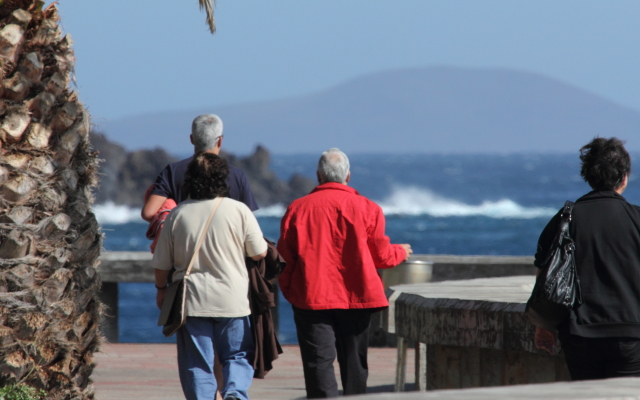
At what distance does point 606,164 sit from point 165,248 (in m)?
2.18

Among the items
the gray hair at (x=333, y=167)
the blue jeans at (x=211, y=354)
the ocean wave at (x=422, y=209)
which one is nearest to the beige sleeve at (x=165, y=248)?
the blue jeans at (x=211, y=354)

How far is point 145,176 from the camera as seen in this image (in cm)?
9794

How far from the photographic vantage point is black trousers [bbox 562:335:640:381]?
381 cm

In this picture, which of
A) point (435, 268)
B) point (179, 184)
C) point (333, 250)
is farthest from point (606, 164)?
point (435, 268)

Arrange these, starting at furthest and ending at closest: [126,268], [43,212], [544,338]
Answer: [126,268] → [43,212] → [544,338]

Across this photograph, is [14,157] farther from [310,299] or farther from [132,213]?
[132,213]

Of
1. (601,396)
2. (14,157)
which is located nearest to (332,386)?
(14,157)

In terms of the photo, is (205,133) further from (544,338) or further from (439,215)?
(439,215)

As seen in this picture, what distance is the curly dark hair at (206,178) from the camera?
471 centimetres

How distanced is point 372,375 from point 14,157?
3.97 meters

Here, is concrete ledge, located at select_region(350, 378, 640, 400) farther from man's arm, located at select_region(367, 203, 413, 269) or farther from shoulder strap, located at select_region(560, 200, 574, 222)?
man's arm, located at select_region(367, 203, 413, 269)

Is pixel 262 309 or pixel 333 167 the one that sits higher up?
pixel 333 167

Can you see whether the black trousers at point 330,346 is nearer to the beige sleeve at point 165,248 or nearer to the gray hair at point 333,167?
the gray hair at point 333,167

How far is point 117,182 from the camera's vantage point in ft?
318
